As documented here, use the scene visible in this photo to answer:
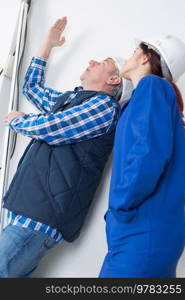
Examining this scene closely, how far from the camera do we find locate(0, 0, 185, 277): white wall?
1.46 m

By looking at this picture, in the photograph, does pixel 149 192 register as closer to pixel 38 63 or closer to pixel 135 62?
pixel 135 62

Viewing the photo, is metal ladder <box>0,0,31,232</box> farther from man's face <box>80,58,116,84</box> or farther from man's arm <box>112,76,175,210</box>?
man's arm <box>112,76,175,210</box>

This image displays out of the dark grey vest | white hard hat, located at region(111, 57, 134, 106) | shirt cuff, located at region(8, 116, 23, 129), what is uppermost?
white hard hat, located at region(111, 57, 134, 106)

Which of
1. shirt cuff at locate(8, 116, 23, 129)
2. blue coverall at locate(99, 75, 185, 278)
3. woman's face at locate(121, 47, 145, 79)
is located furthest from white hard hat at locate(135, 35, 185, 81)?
shirt cuff at locate(8, 116, 23, 129)

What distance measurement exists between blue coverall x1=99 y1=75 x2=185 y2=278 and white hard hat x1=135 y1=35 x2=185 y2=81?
146 mm

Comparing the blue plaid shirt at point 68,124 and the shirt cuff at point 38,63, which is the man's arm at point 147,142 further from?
the shirt cuff at point 38,63

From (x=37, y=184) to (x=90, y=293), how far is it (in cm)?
44

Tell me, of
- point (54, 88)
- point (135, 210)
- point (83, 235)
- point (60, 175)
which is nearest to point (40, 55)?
point (54, 88)

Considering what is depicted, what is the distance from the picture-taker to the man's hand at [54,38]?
64.3 inches

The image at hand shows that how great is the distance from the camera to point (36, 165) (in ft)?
4.17

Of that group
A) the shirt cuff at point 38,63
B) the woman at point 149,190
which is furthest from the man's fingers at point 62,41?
the woman at point 149,190

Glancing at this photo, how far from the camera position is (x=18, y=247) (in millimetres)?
1220

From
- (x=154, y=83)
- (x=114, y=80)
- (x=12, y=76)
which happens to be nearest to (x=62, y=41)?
(x=12, y=76)

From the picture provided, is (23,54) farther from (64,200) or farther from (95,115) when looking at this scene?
(64,200)
